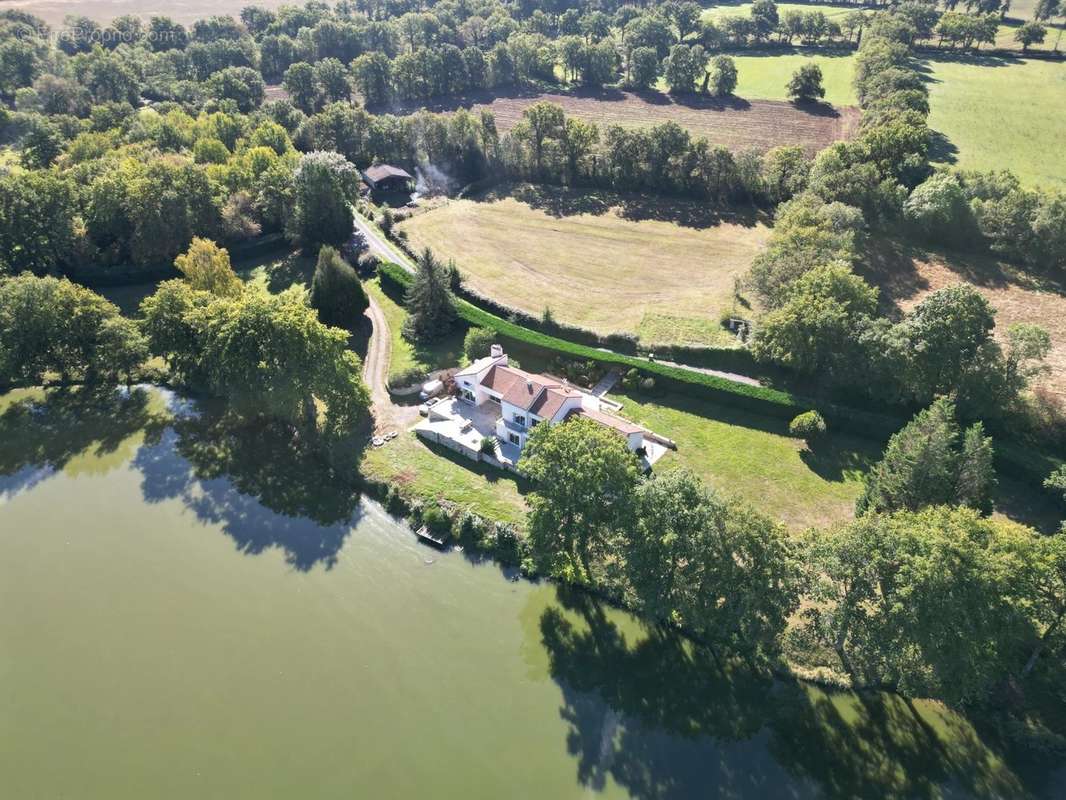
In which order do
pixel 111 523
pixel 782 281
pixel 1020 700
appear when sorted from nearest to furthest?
pixel 1020 700 < pixel 111 523 < pixel 782 281

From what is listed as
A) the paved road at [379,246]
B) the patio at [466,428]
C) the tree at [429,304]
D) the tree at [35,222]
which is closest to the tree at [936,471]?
the patio at [466,428]

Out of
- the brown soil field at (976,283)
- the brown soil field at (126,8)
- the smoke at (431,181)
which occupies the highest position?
the brown soil field at (126,8)

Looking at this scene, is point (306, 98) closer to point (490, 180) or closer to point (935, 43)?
point (490, 180)

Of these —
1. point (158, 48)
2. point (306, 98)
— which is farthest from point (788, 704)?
point (158, 48)

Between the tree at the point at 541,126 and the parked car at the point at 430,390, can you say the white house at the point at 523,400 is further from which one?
the tree at the point at 541,126

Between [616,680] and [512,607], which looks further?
[512,607]

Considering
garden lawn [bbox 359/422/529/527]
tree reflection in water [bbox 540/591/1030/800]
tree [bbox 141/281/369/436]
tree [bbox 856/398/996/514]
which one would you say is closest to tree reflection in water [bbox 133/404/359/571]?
tree [bbox 141/281/369/436]
